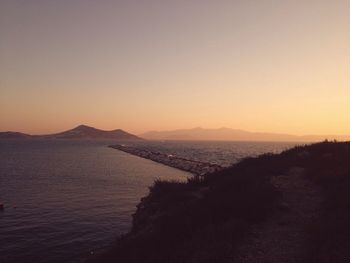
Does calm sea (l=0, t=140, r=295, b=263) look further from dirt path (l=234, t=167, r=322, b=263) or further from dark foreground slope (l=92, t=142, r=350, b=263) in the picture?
dirt path (l=234, t=167, r=322, b=263)

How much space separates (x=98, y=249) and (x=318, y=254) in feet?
47.2

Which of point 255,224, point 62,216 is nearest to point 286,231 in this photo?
point 255,224

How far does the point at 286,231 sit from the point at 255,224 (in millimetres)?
1366

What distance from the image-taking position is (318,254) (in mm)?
9070

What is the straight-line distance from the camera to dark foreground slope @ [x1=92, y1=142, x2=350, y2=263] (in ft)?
33.2

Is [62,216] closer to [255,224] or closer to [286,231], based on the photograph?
[255,224]

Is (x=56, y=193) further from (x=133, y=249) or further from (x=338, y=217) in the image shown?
(x=338, y=217)

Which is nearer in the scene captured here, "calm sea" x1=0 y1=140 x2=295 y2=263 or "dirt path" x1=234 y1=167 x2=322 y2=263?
"dirt path" x1=234 y1=167 x2=322 y2=263

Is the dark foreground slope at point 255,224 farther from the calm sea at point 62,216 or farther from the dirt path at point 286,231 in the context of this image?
the calm sea at point 62,216

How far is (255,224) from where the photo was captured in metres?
13.0

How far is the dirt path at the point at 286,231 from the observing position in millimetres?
10055

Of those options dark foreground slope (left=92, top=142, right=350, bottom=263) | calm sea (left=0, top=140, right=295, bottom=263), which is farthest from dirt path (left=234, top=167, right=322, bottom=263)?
calm sea (left=0, top=140, right=295, bottom=263)

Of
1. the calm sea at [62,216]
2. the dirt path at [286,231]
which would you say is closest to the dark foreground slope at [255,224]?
the dirt path at [286,231]

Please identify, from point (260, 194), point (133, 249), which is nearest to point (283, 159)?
point (260, 194)
